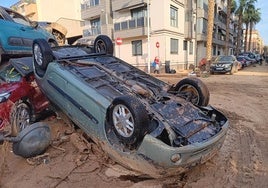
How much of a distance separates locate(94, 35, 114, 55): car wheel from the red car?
63.2 inches

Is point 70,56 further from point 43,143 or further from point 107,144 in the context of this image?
point 107,144

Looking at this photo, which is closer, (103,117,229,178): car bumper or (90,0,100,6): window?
(103,117,229,178): car bumper

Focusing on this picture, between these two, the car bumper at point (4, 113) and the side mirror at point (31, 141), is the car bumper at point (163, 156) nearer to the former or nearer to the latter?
the side mirror at point (31, 141)

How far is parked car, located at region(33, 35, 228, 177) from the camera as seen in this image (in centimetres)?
331

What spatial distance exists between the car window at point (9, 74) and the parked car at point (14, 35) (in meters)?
1.03

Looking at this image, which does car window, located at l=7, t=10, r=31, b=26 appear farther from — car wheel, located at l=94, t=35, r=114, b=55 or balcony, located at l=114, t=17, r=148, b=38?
balcony, located at l=114, t=17, r=148, b=38

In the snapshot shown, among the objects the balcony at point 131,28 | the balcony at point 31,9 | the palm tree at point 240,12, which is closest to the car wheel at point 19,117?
the balcony at point 131,28

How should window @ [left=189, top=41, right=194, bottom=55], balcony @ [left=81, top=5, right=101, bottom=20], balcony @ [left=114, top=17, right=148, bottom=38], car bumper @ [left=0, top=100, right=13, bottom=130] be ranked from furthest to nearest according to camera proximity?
balcony @ [left=81, top=5, right=101, bottom=20]
window @ [left=189, top=41, right=194, bottom=55]
balcony @ [left=114, top=17, right=148, bottom=38]
car bumper @ [left=0, top=100, right=13, bottom=130]

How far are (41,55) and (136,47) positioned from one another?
76.5 ft

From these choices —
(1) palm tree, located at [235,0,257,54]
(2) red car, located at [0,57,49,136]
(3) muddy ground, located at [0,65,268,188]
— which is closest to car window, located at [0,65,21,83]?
(2) red car, located at [0,57,49,136]

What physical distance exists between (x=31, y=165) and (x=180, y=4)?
87.2 ft

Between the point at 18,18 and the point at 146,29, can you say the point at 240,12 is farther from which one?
the point at 18,18

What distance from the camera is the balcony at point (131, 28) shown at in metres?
26.1

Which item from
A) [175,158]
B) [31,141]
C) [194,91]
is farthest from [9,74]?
[175,158]
